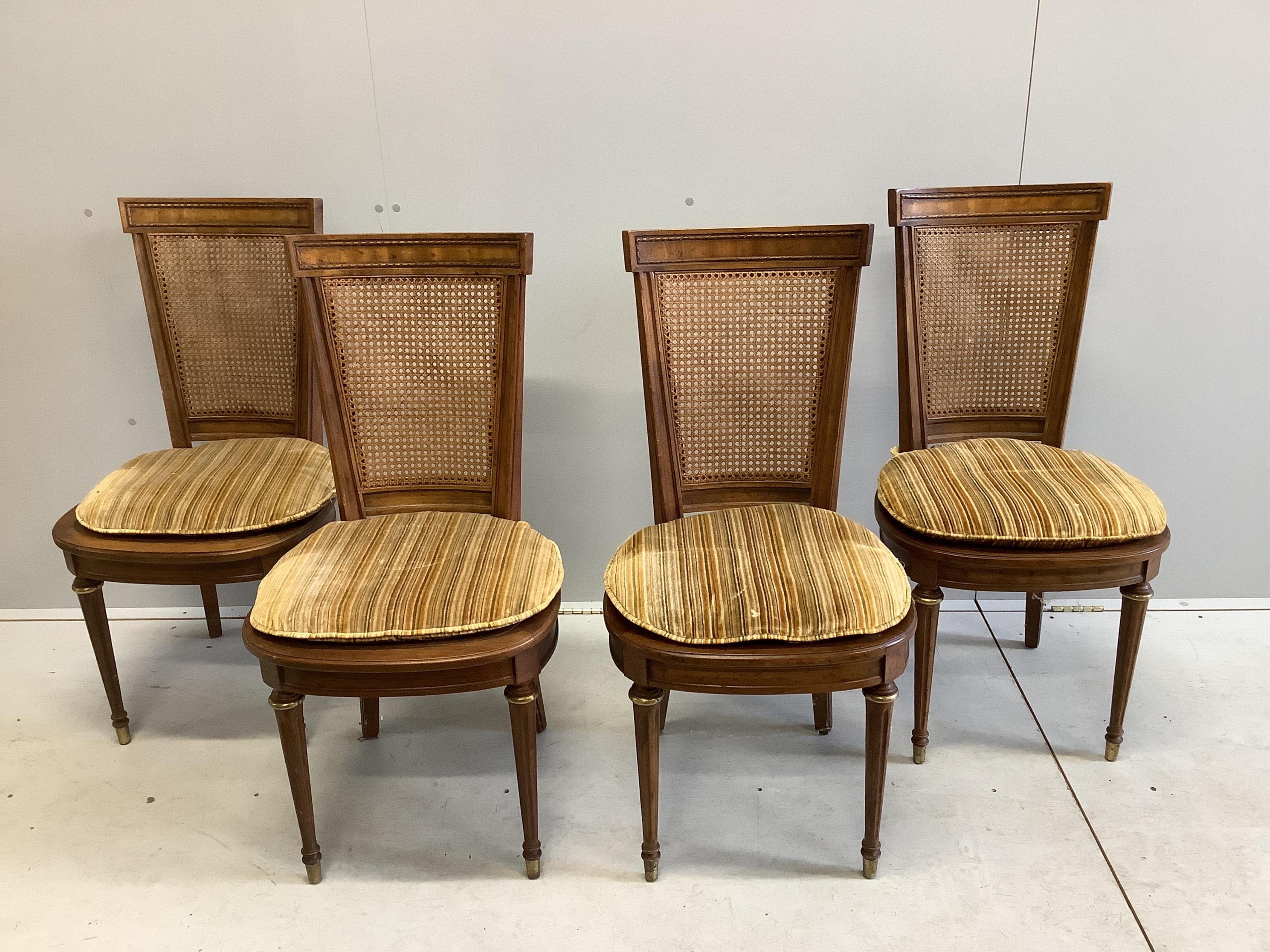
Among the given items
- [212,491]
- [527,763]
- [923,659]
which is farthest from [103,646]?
[923,659]

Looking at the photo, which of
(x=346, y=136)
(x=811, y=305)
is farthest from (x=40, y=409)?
(x=811, y=305)

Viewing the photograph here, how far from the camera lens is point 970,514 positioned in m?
1.74

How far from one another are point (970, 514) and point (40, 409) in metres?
2.33

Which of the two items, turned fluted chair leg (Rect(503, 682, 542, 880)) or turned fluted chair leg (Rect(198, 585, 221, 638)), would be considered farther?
turned fluted chair leg (Rect(198, 585, 221, 638))

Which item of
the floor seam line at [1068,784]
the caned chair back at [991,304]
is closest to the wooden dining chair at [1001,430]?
the caned chair back at [991,304]

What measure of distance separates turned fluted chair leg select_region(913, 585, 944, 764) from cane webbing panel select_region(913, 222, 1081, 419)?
476mm

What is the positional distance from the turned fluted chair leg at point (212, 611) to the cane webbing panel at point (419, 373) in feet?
2.81

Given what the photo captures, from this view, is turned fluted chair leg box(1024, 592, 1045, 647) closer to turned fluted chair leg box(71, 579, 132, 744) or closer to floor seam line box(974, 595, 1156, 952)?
floor seam line box(974, 595, 1156, 952)

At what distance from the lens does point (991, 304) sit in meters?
2.03

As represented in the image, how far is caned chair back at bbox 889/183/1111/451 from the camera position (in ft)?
6.47

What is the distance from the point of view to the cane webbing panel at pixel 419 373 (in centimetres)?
180

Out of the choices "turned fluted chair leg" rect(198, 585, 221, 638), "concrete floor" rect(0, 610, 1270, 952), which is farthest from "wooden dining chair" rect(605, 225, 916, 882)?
"turned fluted chair leg" rect(198, 585, 221, 638)

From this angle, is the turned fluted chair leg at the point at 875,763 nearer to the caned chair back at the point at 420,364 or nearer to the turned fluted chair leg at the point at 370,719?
the caned chair back at the point at 420,364

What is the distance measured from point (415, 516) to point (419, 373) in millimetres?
285
